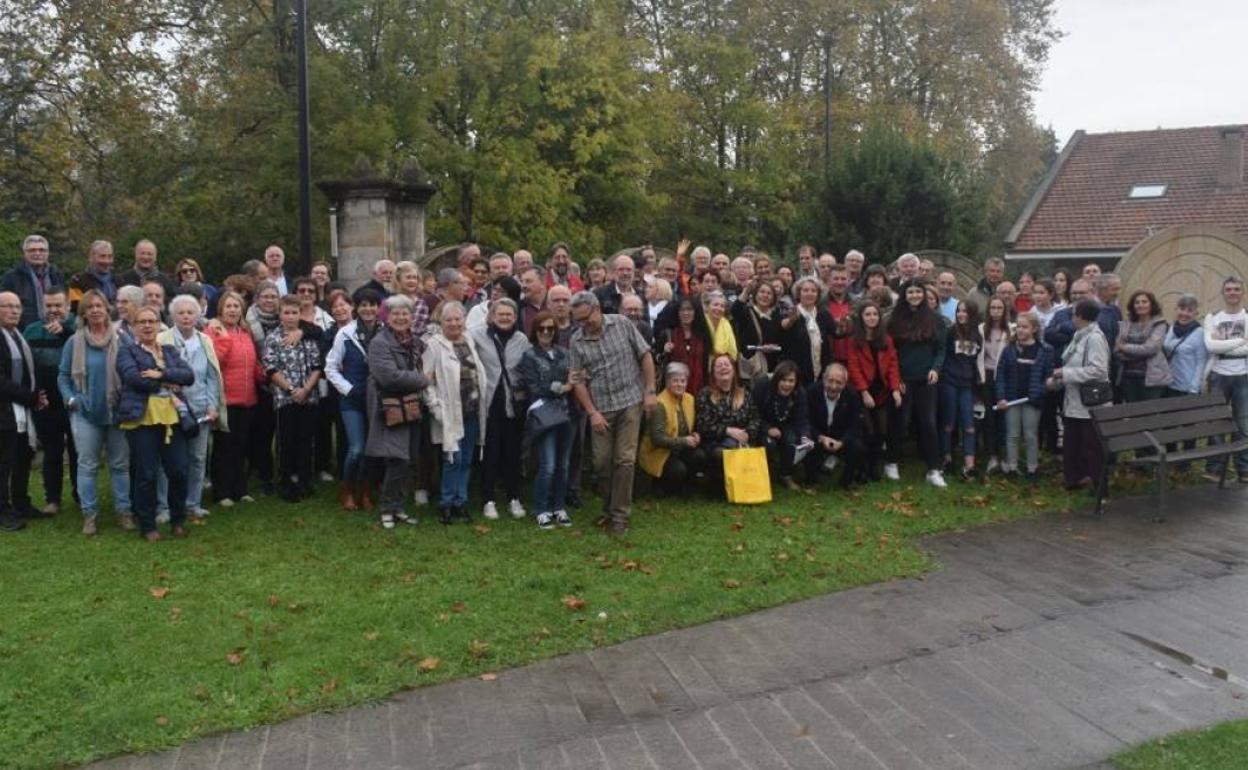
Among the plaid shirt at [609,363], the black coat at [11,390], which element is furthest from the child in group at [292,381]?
the plaid shirt at [609,363]

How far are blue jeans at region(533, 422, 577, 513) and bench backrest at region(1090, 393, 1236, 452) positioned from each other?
14.7ft

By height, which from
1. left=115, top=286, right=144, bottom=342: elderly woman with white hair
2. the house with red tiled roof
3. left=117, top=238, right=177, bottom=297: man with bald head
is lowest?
left=115, top=286, right=144, bottom=342: elderly woman with white hair

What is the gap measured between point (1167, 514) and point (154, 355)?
27.3ft

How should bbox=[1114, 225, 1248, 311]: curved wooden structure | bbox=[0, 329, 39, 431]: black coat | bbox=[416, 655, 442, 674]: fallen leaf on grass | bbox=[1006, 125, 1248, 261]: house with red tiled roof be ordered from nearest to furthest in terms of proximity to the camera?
bbox=[416, 655, 442, 674]: fallen leaf on grass → bbox=[0, 329, 39, 431]: black coat → bbox=[1114, 225, 1248, 311]: curved wooden structure → bbox=[1006, 125, 1248, 261]: house with red tiled roof

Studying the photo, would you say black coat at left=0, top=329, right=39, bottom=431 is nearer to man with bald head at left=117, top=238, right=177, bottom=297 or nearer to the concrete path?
man with bald head at left=117, top=238, right=177, bottom=297

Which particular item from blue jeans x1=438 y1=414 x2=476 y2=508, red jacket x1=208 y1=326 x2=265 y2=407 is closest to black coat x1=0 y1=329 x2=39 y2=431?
red jacket x1=208 y1=326 x2=265 y2=407

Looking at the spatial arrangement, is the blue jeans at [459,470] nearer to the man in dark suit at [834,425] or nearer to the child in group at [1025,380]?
the man in dark suit at [834,425]

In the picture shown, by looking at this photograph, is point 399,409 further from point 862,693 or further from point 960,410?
point 960,410

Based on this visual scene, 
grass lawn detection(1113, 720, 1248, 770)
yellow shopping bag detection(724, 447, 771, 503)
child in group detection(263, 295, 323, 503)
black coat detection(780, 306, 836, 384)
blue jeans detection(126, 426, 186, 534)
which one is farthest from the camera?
black coat detection(780, 306, 836, 384)

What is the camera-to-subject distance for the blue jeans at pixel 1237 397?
10.4m

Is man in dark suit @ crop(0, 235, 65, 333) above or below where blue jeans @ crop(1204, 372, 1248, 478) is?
above

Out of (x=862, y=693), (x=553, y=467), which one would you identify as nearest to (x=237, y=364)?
Result: (x=553, y=467)

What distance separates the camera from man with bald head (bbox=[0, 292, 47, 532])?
8039mm

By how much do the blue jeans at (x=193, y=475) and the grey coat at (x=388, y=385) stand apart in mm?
1321
